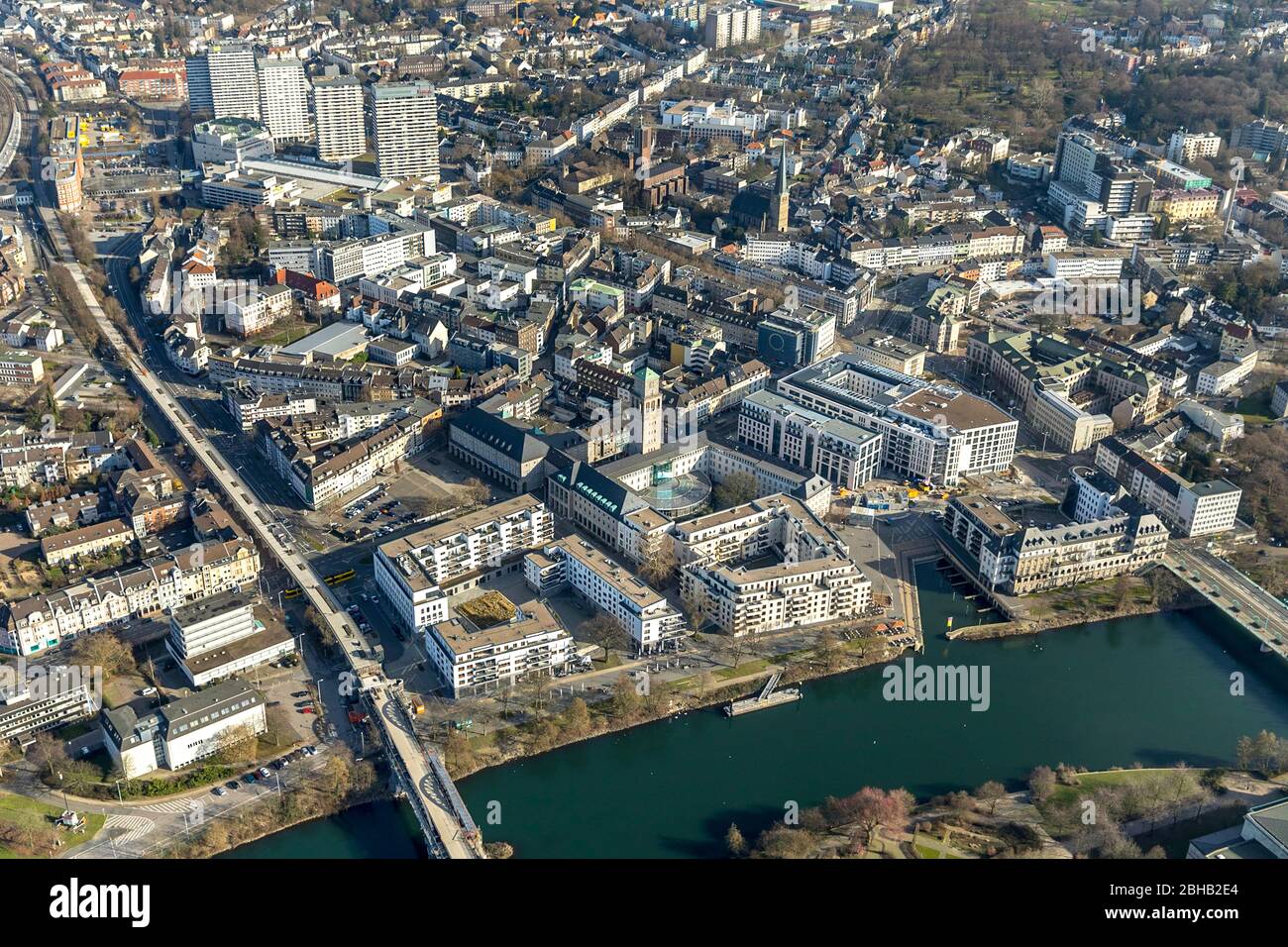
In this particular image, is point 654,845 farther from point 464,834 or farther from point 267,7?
point 267,7

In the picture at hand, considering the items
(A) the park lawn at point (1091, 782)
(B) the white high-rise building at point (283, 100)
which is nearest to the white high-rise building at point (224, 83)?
(B) the white high-rise building at point (283, 100)

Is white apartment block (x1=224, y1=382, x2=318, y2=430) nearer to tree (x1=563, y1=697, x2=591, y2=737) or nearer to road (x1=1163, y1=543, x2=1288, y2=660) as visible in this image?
tree (x1=563, y1=697, x2=591, y2=737)

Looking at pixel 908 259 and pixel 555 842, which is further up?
pixel 908 259

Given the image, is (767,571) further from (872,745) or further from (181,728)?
(181,728)

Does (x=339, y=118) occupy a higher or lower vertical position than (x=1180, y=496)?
higher

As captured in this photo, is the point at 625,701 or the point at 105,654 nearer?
the point at 625,701

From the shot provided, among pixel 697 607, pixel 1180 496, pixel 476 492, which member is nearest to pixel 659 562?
pixel 697 607

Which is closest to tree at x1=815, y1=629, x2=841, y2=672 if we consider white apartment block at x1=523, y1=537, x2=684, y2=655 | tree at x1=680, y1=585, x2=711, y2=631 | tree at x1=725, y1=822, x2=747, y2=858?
tree at x1=680, y1=585, x2=711, y2=631
